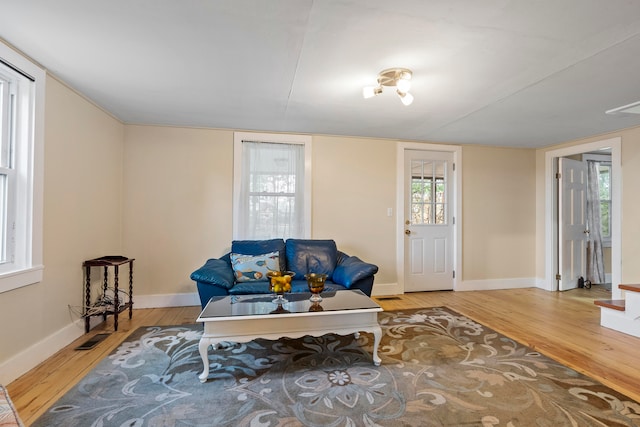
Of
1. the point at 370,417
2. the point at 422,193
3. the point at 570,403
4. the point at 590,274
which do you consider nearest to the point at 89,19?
the point at 370,417

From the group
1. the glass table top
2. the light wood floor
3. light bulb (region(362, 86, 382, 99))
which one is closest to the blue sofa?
the glass table top

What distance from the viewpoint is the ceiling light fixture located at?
2240mm

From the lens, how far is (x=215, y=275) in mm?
2729

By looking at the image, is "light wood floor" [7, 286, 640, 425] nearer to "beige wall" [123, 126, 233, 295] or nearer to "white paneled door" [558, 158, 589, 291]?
"white paneled door" [558, 158, 589, 291]

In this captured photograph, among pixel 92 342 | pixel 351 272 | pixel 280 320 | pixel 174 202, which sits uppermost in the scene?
pixel 174 202

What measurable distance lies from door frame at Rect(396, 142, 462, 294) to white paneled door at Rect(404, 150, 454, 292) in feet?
0.18

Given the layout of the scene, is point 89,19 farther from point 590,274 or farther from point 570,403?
point 590,274

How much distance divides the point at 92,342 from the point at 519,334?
3.90 m

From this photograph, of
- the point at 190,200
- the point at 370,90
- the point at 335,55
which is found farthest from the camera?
the point at 190,200

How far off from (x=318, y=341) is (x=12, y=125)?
2.85 meters

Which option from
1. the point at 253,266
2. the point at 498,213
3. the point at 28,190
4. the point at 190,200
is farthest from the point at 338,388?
the point at 498,213

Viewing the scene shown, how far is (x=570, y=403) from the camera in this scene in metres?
1.75

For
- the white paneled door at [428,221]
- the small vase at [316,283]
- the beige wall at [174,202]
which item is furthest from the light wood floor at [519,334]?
the small vase at [316,283]

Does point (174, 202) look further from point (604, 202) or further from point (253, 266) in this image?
point (604, 202)
